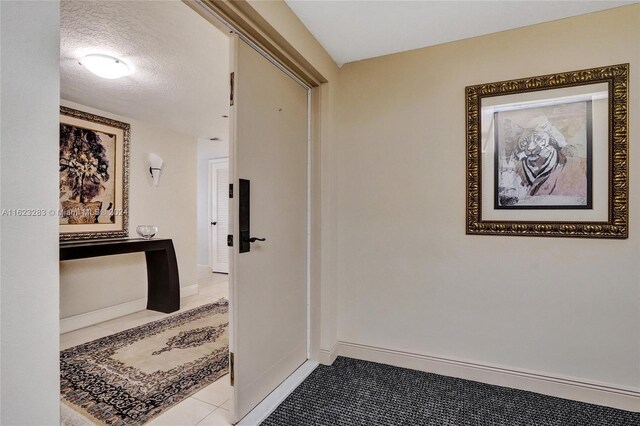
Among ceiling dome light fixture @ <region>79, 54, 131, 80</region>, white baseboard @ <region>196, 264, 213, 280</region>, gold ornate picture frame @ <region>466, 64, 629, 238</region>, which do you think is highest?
ceiling dome light fixture @ <region>79, 54, 131, 80</region>

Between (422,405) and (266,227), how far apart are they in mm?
1418

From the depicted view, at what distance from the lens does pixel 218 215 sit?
6.55 m

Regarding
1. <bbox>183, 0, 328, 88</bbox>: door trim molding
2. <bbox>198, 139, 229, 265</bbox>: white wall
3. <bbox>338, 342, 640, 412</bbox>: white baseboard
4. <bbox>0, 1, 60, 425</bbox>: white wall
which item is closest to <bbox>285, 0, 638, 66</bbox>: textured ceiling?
<bbox>183, 0, 328, 88</bbox>: door trim molding

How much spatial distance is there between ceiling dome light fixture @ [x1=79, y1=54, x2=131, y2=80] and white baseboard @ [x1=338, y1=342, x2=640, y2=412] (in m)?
2.72

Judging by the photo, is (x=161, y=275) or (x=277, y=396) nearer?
(x=277, y=396)

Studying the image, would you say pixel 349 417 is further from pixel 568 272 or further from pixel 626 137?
pixel 626 137

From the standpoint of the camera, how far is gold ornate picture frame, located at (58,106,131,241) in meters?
3.28

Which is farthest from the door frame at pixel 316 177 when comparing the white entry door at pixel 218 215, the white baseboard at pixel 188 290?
the white entry door at pixel 218 215

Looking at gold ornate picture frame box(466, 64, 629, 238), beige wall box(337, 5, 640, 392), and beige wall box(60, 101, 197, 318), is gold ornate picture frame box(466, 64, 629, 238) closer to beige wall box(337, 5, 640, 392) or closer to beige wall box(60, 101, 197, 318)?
beige wall box(337, 5, 640, 392)

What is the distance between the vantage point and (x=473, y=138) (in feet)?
7.44

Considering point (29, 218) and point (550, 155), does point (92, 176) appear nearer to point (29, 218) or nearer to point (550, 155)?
point (29, 218)

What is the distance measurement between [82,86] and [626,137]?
4083mm

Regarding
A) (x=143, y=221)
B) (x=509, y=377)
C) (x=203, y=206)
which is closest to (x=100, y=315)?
(x=143, y=221)

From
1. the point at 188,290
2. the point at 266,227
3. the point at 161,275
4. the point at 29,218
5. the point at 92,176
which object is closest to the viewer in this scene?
the point at 29,218
